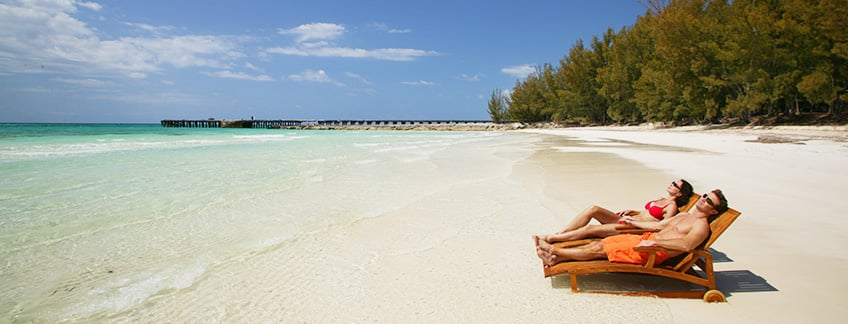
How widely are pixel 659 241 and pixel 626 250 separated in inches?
10.4

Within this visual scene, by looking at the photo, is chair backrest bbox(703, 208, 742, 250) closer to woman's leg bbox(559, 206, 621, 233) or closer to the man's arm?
the man's arm

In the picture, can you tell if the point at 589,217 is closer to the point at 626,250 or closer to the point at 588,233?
the point at 588,233

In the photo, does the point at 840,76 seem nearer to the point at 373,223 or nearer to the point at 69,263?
the point at 373,223

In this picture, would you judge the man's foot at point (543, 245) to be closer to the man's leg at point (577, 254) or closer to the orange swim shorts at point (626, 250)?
the man's leg at point (577, 254)

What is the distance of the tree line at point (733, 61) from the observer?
25.4 meters

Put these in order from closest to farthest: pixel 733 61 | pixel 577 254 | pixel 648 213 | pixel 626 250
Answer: pixel 626 250
pixel 577 254
pixel 648 213
pixel 733 61

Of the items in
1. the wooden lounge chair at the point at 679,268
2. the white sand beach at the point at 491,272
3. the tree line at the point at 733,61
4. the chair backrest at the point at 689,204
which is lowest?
the white sand beach at the point at 491,272

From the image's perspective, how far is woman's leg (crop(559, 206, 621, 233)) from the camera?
170 inches

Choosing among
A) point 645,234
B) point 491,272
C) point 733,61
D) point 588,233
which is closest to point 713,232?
point 645,234

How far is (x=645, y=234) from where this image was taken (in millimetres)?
3832

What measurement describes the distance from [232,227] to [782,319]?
606 centimetres

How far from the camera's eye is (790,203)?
263 inches

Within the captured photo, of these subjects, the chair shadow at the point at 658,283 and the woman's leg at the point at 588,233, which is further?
the woman's leg at the point at 588,233

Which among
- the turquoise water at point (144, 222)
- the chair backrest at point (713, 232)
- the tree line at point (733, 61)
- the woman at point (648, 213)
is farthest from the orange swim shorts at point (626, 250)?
the tree line at point (733, 61)
